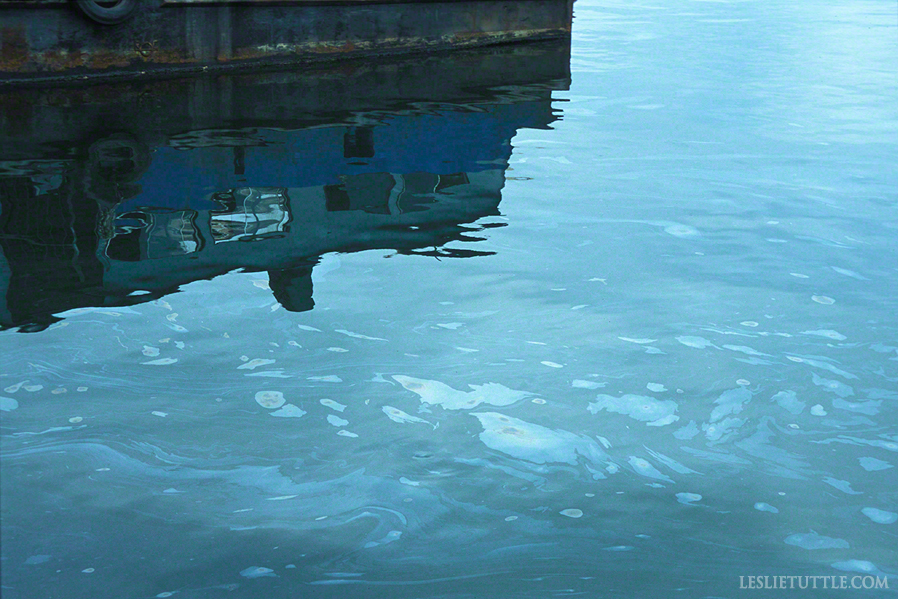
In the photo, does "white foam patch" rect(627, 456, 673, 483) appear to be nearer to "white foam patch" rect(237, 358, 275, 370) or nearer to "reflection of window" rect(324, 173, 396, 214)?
"white foam patch" rect(237, 358, 275, 370)

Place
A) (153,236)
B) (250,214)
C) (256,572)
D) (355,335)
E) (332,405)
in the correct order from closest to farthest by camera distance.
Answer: (256,572), (332,405), (355,335), (153,236), (250,214)

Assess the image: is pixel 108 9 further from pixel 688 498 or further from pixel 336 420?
pixel 688 498

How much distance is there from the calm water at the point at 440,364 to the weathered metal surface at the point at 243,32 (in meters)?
2.53

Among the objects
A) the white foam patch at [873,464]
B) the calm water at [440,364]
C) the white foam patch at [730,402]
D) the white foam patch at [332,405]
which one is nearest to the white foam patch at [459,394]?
the calm water at [440,364]

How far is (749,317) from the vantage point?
5.93 m

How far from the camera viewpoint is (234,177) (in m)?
8.84

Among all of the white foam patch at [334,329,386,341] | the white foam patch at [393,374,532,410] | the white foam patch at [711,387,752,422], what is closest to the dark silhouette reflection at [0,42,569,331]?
the white foam patch at [334,329,386,341]

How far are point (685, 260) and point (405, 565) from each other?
13.7 feet

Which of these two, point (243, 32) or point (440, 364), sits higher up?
point (243, 32)

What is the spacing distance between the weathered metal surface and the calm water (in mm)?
2528

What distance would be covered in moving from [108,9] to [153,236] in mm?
7097

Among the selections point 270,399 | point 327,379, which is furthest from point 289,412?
point 327,379

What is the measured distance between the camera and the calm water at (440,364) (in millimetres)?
3646

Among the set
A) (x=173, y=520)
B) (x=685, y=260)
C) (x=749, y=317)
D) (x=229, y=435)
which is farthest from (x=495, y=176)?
(x=173, y=520)
